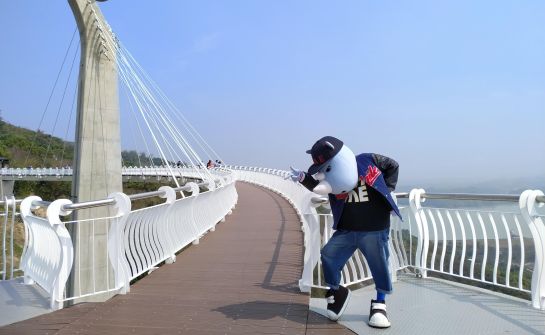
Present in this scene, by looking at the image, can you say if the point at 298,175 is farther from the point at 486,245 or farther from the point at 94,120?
the point at 94,120

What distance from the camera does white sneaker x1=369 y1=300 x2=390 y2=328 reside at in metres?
4.22

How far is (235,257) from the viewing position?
8367mm

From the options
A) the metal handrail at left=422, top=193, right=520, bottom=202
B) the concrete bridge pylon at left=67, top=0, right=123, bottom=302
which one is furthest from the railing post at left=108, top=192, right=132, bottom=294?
the concrete bridge pylon at left=67, top=0, right=123, bottom=302

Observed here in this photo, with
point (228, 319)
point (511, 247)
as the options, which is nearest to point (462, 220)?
point (511, 247)

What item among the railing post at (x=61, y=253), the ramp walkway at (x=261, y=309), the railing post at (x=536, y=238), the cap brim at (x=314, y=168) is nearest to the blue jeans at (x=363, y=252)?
the ramp walkway at (x=261, y=309)

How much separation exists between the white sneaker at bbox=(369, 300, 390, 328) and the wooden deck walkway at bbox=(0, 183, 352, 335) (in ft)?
0.84

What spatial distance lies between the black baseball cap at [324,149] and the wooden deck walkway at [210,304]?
1.59 m

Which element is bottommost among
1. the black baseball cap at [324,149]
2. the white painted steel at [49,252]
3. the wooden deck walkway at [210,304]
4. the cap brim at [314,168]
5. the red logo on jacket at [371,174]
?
the wooden deck walkway at [210,304]

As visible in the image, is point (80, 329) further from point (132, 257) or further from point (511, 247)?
point (511, 247)

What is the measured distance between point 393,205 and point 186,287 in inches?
129

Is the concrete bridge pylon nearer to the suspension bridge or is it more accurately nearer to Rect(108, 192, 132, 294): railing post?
the suspension bridge

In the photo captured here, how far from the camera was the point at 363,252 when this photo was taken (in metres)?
4.26

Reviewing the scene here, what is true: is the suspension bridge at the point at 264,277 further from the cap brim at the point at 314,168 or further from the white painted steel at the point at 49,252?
the cap brim at the point at 314,168

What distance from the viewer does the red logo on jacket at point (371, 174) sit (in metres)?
4.11
